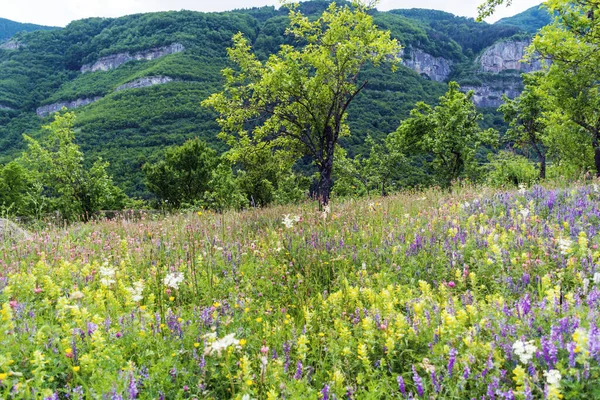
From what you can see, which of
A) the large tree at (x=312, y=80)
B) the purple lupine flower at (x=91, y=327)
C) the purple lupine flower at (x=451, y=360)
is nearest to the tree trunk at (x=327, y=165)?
the large tree at (x=312, y=80)

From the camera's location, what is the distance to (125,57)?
18975 cm

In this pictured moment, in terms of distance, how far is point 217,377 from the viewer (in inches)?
102

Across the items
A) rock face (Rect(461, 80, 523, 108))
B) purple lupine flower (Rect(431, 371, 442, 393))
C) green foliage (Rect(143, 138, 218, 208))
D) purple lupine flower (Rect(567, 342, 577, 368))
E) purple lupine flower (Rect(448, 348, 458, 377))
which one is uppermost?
rock face (Rect(461, 80, 523, 108))

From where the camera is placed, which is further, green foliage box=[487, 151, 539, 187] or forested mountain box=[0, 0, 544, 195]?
forested mountain box=[0, 0, 544, 195]

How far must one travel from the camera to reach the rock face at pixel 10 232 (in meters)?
7.69

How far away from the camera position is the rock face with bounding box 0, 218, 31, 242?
769 centimetres

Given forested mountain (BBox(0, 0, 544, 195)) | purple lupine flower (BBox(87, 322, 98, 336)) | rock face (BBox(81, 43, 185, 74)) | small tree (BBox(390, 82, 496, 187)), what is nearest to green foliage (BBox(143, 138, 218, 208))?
small tree (BBox(390, 82, 496, 187))

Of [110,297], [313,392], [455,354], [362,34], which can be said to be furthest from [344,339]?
[362,34]

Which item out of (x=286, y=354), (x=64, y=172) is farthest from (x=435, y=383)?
(x=64, y=172)

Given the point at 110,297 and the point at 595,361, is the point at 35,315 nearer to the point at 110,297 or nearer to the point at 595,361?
the point at 110,297

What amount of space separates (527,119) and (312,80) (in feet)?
125

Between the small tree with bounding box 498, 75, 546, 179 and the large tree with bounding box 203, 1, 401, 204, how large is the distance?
108ft

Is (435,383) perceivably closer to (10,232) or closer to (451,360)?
(451,360)

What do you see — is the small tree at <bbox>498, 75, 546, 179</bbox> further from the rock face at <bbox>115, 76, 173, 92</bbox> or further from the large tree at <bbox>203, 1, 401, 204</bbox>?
the rock face at <bbox>115, 76, 173, 92</bbox>
